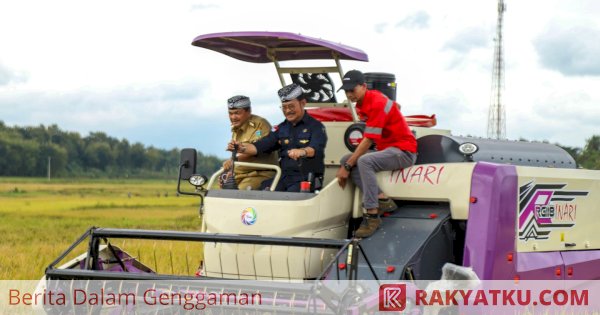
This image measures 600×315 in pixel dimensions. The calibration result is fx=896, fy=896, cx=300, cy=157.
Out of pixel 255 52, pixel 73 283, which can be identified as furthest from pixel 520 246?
pixel 73 283

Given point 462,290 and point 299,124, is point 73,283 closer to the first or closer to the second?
point 299,124

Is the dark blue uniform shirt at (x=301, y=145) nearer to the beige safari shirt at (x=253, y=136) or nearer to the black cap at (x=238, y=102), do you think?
the beige safari shirt at (x=253, y=136)

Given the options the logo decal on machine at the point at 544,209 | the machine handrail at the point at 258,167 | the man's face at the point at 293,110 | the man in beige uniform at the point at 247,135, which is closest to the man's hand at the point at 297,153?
the machine handrail at the point at 258,167

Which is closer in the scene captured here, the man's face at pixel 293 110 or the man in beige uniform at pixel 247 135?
the man's face at pixel 293 110

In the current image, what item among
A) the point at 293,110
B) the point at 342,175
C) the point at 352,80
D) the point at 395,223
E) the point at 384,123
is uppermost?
the point at 352,80

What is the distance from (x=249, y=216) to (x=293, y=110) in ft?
3.83

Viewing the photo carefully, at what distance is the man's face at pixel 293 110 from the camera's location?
8711 millimetres

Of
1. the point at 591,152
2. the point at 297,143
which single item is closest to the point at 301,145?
the point at 297,143

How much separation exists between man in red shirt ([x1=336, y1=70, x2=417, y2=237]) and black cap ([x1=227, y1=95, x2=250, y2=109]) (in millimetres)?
1478

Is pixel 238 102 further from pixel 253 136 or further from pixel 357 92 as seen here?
pixel 357 92

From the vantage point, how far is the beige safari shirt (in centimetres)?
932

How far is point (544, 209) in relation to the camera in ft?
28.9

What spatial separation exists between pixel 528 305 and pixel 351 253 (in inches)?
103

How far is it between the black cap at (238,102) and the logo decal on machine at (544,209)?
293cm
